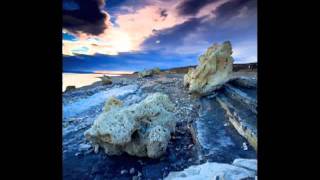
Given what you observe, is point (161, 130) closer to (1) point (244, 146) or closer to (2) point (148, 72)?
(2) point (148, 72)

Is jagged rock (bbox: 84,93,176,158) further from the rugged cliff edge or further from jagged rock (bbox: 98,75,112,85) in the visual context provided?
jagged rock (bbox: 98,75,112,85)

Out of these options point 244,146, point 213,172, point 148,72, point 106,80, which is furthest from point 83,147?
point 244,146

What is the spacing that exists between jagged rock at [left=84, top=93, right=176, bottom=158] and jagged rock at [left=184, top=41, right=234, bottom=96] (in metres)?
0.22

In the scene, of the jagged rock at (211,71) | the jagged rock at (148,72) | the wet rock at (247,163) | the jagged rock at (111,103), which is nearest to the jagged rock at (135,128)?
the jagged rock at (111,103)

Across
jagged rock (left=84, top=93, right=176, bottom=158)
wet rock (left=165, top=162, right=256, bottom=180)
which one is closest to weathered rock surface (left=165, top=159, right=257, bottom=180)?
wet rock (left=165, top=162, right=256, bottom=180)

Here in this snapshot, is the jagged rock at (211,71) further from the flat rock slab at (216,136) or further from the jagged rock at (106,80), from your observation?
the jagged rock at (106,80)

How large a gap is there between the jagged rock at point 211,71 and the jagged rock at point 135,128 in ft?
0.73

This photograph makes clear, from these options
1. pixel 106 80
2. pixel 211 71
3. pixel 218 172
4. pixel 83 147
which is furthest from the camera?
pixel 211 71

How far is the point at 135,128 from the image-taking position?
159 cm

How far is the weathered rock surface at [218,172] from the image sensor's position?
141 cm

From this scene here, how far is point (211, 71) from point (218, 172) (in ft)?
2.10
